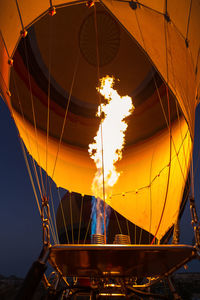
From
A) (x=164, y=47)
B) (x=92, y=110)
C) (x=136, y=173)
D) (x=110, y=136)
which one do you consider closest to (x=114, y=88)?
(x=92, y=110)

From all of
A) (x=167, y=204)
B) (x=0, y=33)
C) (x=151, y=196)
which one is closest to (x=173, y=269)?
(x=167, y=204)

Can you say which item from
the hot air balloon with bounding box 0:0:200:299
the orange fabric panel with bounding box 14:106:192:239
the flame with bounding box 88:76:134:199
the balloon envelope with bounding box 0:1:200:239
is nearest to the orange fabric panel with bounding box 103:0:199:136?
the hot air balloon with bounding box 0:0:200:299

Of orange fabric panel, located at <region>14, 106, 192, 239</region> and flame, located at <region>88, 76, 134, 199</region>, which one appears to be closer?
orange fabric panel, located at <region>14, 106, 192, 239</region>

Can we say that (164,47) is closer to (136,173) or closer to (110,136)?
(110,136)

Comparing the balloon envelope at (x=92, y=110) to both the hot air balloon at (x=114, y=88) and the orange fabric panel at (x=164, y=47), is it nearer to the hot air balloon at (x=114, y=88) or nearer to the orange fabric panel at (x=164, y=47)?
the hot air balloon at (x=114, y=88)

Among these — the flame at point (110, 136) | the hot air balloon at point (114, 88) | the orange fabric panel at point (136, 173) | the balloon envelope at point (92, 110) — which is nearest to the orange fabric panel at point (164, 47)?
the hot air balloon at point (114, 88)

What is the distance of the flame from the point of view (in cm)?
562

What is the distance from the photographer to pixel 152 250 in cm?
211

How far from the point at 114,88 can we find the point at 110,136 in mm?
923

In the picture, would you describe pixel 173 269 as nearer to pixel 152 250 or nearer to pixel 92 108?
pixel 152 250

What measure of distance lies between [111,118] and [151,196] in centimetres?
169

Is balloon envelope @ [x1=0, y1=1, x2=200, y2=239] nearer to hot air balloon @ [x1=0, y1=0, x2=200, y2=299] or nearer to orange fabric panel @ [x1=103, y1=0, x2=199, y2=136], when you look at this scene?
hot air balloon @ [x1=0, y1=0, x2=200, y2=299]

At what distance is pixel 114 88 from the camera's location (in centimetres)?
552

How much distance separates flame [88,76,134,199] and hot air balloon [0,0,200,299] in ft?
0.28
